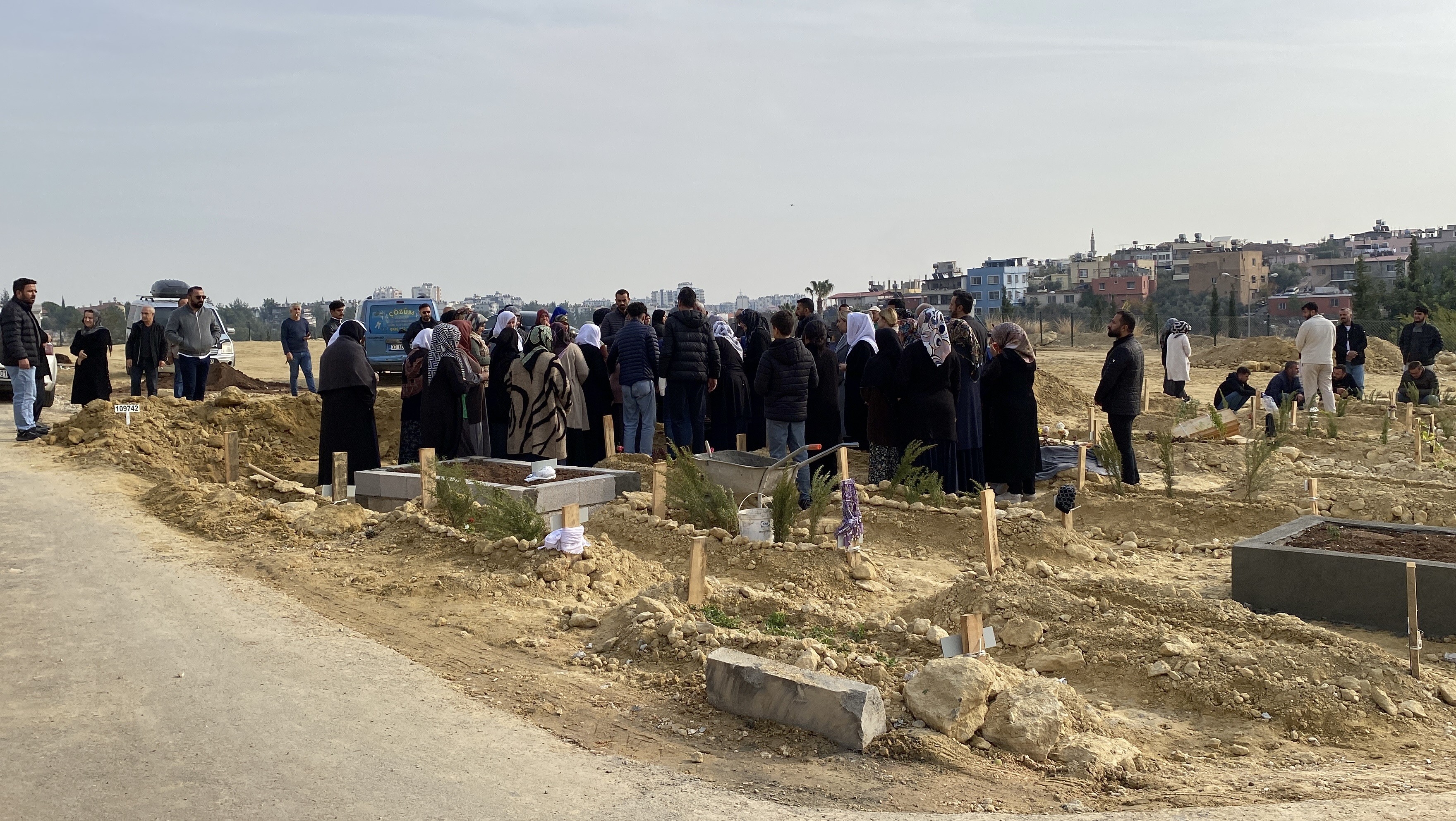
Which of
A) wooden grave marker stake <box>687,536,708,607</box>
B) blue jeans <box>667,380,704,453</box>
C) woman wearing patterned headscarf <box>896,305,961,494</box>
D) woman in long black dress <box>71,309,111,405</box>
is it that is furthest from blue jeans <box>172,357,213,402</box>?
wooden grave marker stake <box>687,536,708,607</box>

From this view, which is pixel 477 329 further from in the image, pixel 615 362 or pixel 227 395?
pixel 227 395

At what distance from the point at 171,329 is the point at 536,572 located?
8.95 m

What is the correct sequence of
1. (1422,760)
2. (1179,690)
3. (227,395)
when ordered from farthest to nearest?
1. (227,395)
2. (1179,690)
3. (1422,760)

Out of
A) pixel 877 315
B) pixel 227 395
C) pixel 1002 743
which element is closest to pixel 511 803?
pixel 1002 743

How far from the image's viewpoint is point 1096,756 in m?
4.42

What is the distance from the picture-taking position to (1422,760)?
4523 mm

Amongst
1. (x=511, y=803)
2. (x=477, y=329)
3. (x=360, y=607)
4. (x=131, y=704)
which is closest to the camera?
(x=511, y=803)

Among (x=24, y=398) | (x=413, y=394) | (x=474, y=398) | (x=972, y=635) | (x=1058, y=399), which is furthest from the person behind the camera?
(x=1058, y=399)

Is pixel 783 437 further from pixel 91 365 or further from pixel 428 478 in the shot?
pixel 91 365

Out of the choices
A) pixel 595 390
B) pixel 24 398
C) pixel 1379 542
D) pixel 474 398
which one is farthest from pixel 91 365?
pixel 1379 542

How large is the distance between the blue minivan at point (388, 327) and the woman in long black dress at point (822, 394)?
1227 centimetres

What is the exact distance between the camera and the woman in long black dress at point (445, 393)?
9.88 meters

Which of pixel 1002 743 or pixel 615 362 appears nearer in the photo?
pixel 1002 743

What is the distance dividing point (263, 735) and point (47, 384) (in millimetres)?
14041
